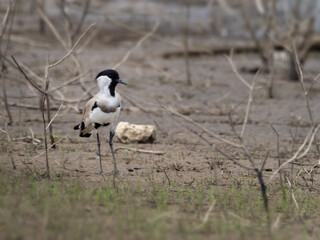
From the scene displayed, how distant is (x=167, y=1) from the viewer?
20016 mm

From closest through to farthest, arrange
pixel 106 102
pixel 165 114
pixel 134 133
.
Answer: pixel 106 102
pixel 134 133
pixel 165 114

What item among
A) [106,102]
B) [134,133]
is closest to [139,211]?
[106,102]

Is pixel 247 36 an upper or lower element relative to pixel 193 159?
upper

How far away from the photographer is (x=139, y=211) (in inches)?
185

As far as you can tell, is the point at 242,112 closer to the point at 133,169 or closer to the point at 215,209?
the point at 133,169

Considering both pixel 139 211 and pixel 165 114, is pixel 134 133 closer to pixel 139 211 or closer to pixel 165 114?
pixel 165 114

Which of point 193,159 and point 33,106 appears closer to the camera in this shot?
point 193,159

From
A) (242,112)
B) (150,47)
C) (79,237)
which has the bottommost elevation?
(79,237)

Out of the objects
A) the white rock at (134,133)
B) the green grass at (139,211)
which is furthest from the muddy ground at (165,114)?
A: the green grass at (139,211)

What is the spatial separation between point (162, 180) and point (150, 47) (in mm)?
7986

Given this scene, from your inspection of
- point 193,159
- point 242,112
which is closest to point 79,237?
point 193,159

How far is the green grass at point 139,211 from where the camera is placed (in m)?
4.21

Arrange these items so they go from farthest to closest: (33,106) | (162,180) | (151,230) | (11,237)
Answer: (33,106) → (162,180) → (151,230) → (11,237)

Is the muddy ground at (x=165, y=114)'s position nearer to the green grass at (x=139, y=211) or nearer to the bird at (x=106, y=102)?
the green grass at (x=139, y=211)
